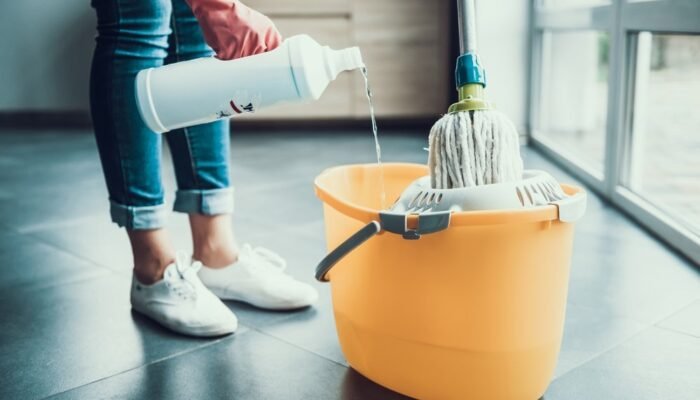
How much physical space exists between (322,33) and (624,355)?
6.88ft

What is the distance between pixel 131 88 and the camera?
0.91 metres

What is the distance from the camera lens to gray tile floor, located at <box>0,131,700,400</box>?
32.7 inches

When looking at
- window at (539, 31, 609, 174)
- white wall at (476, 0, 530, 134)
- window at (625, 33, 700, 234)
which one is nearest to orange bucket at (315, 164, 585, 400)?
window at (625, 33, 700, 234)

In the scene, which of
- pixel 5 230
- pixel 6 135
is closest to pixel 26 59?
pixel 6 135

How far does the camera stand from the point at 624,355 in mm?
882

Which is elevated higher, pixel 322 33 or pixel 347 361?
pixel 322 33

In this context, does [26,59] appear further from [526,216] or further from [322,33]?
[526,216]

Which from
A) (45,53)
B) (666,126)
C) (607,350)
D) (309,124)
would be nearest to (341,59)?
(607,350)

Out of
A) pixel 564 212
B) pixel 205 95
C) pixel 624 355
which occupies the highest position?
pixel 205 95

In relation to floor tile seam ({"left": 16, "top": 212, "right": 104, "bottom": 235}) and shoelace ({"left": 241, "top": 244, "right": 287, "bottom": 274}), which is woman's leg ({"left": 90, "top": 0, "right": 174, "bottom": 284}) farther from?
floor tile seam ({"left": 16, "top": 212, "right": 104, "bottom": 235})

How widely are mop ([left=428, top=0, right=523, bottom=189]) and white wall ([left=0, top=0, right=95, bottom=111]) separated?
8.89ft

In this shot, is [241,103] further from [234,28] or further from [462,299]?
[462,299]

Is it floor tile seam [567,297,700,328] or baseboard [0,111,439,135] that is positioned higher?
baseboard [0,111,439,135]

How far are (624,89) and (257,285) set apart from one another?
97 cm
